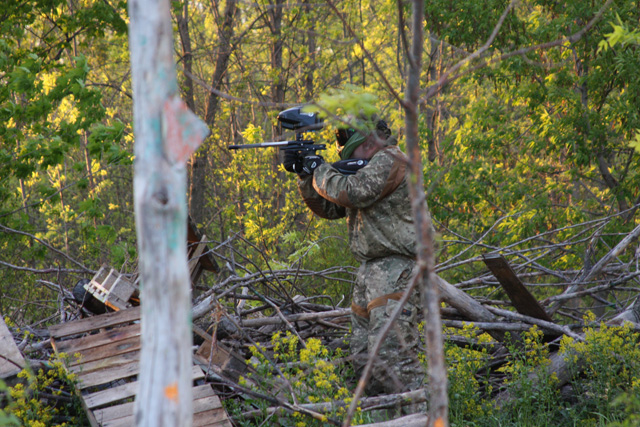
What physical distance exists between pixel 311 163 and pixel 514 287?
201 cm

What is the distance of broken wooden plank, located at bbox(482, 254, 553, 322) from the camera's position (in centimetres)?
471

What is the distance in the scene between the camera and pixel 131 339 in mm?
4555

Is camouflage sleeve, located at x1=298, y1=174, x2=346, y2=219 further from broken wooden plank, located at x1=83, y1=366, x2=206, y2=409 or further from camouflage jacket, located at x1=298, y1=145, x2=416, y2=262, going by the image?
broken wooden plank, located at x1=83, y1=366, x2=206, y2=409

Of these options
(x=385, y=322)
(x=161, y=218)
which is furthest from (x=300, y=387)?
(x=161, y=218)

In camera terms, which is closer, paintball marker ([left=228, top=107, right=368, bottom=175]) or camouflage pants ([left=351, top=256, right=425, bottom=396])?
camouflage pants ([left=351, top=256, right=425, bottom=396])

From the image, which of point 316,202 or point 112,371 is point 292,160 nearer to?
point 316,202

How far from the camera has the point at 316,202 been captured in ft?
16.9

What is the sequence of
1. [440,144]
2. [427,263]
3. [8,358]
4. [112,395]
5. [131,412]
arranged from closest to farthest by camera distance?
[427,263]
[131,412]
[112,395]
[8,358]
[440,144]

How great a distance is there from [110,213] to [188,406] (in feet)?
47.0

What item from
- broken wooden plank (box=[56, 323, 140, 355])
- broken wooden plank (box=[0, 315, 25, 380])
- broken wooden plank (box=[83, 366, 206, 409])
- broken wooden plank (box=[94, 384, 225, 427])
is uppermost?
broken wooden plank (box=[0, 315, 25, 380])

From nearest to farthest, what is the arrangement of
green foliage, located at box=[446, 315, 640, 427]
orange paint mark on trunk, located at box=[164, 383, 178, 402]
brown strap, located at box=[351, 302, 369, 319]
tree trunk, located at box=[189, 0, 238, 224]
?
orange paint mark on trunk, located at box=[164, 383, 178, 402] → green foliage, located at box=[446, 315, 640, 427] → brown strap, located at box=[351, 302, 369, 319] → tree trunk, located at box=[189, 0, 238, 224]

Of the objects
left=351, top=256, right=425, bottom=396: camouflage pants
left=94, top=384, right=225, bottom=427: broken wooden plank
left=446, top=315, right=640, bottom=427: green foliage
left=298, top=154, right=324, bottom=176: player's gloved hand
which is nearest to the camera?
left=94, top=384, right=225, bottom=427: broken wooden plank

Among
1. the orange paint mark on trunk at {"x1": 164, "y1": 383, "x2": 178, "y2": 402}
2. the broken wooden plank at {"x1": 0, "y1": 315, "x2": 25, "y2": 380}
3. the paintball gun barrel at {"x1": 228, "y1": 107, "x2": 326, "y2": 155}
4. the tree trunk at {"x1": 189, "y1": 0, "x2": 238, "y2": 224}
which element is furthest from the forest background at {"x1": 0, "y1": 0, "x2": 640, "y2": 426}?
the orange paint mark on trunk at {"x1": 164, "y1": 383, "x2": 178, "y2": 402}

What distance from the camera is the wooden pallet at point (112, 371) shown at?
12.6 ft
